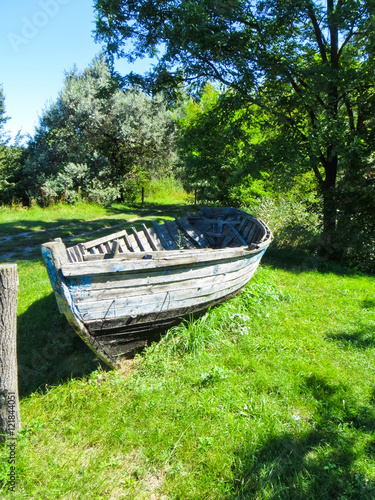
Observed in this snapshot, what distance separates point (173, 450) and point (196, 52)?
8919 mm

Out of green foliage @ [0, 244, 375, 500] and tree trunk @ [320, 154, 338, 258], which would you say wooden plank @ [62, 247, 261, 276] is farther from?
tree trunk @ [320, 154, 338, 258]

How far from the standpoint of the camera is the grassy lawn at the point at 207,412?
2363 millimetres

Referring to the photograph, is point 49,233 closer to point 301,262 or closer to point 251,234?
point 251,234

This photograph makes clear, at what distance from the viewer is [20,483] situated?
2281 mm

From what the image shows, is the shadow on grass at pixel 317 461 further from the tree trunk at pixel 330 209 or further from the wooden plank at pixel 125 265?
the tree trunk at pixel 330 209

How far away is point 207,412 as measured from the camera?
9.86 feet

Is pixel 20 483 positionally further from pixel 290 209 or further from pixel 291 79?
pixel 290 209

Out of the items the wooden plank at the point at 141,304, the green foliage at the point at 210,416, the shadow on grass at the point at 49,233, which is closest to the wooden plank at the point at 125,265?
the wooden plank at the point at 141,304

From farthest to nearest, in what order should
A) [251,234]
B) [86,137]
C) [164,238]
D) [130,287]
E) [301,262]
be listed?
[86,137] → [301,262] → [251,234] → [164,238] → [130,287]

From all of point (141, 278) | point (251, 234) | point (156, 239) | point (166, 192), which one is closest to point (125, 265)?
point (141, 278)

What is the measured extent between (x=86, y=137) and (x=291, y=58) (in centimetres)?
1375

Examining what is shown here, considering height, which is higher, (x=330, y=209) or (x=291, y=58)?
(x=291, y=58)

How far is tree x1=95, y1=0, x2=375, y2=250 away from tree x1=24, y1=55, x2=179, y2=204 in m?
8.37

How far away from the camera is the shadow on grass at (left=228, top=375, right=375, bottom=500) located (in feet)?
7.56
